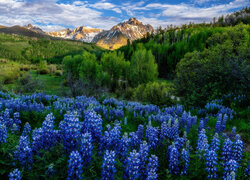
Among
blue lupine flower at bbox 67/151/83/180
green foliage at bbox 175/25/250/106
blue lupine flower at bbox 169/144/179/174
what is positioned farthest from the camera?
green foliage at bbox 175/25/250/106

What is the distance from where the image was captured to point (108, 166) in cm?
255

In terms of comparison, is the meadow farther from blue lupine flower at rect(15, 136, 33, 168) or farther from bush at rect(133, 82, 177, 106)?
bush at rect(133, 82, 177, 106)

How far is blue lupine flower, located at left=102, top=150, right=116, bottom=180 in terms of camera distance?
256 centimetres

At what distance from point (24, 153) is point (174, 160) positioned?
253 cm

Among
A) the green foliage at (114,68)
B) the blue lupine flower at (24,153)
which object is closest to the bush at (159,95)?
the blue lupine flower at (24,153)

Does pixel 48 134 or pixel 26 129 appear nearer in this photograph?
pixel 48 134

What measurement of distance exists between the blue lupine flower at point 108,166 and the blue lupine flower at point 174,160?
1.13 m

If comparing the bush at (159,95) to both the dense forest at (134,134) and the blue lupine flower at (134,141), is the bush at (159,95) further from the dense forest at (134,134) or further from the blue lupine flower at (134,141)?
the blue lupine flower at (134,141)

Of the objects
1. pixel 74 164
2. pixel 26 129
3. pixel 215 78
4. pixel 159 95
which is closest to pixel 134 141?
pixel 74 164

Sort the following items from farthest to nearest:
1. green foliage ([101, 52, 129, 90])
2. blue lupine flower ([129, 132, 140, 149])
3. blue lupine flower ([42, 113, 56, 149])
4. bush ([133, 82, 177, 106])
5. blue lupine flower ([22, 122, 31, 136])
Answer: green foliage ([101, 52, 129, 90])
bush ([133, 82, 177, 106])
blue lupine flower ([22, 122, 31, 136])
blue lupine flower ([129, 132, 140, 149])
blue lupine flower ([42, 113, 56, 149])

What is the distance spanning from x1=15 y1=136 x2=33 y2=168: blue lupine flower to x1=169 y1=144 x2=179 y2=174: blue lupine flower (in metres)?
2.37

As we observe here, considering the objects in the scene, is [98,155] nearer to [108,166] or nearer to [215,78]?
[108,166]

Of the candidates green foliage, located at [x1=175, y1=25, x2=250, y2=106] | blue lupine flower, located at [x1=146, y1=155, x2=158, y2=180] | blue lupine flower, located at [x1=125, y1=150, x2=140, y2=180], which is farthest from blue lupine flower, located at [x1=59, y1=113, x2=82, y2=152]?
green foliage, located at [x1=175, y1=25, x2=250, y2=106]

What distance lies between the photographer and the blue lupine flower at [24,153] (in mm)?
2772
